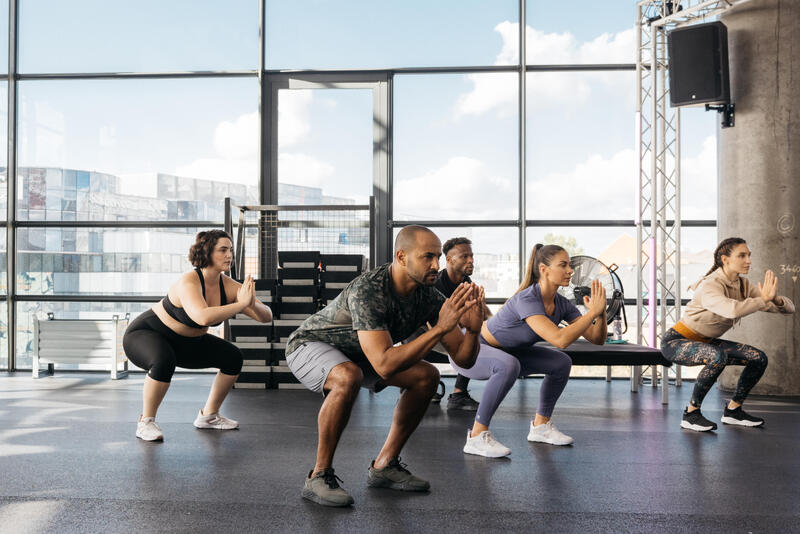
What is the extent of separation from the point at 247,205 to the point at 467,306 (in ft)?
14.9

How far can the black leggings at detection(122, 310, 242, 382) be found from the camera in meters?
3.88

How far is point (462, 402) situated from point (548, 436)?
1.25 meters

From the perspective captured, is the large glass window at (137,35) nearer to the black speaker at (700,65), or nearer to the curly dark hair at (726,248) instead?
the black speaker at (700,65)

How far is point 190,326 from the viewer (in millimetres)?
3992

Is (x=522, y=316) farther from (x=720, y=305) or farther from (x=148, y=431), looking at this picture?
(x=148, y=431)

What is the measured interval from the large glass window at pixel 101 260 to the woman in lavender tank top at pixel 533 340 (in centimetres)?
426

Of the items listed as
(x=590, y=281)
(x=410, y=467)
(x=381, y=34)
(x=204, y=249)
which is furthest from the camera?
(x=381, y=34)

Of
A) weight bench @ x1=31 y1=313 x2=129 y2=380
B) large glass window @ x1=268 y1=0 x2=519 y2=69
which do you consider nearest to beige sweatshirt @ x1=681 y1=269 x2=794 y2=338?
large glass window @ x1=268 y1=0 x2=519 y2=69

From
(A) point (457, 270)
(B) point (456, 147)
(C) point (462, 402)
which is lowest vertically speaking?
(C) point (462, 402)

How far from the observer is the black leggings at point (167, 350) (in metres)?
3.88

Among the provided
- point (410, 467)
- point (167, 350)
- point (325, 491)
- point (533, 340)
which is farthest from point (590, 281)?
point (325, 491)

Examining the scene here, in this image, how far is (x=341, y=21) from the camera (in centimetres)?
701

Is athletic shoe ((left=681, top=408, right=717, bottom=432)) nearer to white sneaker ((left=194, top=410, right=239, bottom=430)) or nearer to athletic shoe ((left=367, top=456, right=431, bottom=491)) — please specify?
athletic shoe ((left=367, top=456, right=431, bottom=491))

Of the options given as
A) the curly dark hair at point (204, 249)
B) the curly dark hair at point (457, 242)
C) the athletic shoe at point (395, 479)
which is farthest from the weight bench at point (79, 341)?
the athletic shoe at point (395, 479)
